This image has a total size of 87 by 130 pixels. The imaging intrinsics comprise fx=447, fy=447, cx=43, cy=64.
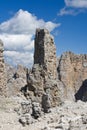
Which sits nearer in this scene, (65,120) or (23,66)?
(65,120)

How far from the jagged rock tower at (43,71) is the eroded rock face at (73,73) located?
41644mm

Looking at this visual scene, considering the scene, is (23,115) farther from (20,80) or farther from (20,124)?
(20,80)

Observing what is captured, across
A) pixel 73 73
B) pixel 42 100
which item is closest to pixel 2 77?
pixel 42 100

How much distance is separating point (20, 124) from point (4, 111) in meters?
3.10

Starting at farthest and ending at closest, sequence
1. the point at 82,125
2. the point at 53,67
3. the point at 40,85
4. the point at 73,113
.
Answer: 1. the point at 53,67
2. the point at 40,85
3. the point at 73,113
4. the point at 82,125

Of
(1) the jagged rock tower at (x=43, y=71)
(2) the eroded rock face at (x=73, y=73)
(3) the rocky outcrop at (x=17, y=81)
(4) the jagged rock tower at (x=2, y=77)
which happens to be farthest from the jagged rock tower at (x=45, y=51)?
(2) the eroded rock face at (x=73, y=73)

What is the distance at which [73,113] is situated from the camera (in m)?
28.9

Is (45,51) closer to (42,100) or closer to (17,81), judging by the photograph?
(42,100)

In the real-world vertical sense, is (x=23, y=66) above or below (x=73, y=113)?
above

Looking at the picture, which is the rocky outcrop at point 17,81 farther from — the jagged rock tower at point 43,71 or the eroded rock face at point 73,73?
the jagged rock tower at point 43,71

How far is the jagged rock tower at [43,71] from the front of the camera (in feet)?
117

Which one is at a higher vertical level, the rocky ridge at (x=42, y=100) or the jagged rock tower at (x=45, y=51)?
the jagged rock tower at (x=45, y=51)

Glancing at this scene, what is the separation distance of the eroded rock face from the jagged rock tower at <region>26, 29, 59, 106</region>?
41.6m

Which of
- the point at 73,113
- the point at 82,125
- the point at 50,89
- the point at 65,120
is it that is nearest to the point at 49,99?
the point at 50,89
